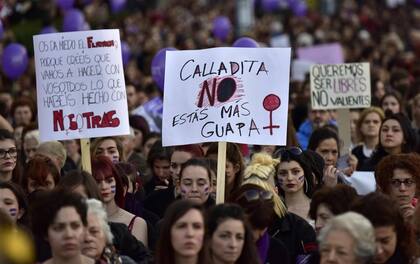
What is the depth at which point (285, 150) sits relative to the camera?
1118 cm

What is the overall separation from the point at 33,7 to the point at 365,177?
1555cm

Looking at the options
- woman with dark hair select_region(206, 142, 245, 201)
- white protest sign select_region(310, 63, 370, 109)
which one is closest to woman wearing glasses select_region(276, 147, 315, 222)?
woman with dark hair select_region(206, 142, 245, 201)

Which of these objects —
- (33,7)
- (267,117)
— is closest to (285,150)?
Result: (267,117)

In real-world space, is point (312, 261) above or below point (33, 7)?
below

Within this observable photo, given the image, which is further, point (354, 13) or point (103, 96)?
point (354, 13)

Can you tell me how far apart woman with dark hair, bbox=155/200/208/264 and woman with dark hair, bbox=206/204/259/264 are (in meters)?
0.15

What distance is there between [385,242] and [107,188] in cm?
240

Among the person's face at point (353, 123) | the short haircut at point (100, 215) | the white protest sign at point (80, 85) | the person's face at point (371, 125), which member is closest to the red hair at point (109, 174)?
the white protest sign at point (80, 85)

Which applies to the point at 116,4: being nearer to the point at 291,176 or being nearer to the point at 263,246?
the point at 291,176

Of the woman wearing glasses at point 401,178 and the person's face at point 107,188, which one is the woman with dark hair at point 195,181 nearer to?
the person's face at point 107,188

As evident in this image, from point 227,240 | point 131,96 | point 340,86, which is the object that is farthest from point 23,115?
point 227,240

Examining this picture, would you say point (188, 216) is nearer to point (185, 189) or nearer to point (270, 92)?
point (185, 189)

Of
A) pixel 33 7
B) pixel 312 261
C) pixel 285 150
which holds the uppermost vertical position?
pixel 33 7

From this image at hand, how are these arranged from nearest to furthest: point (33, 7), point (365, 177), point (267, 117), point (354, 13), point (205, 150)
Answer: point (267, 117) < point (365, 177) < point (205, 150) < point (33, 7) < point (354, 13)
